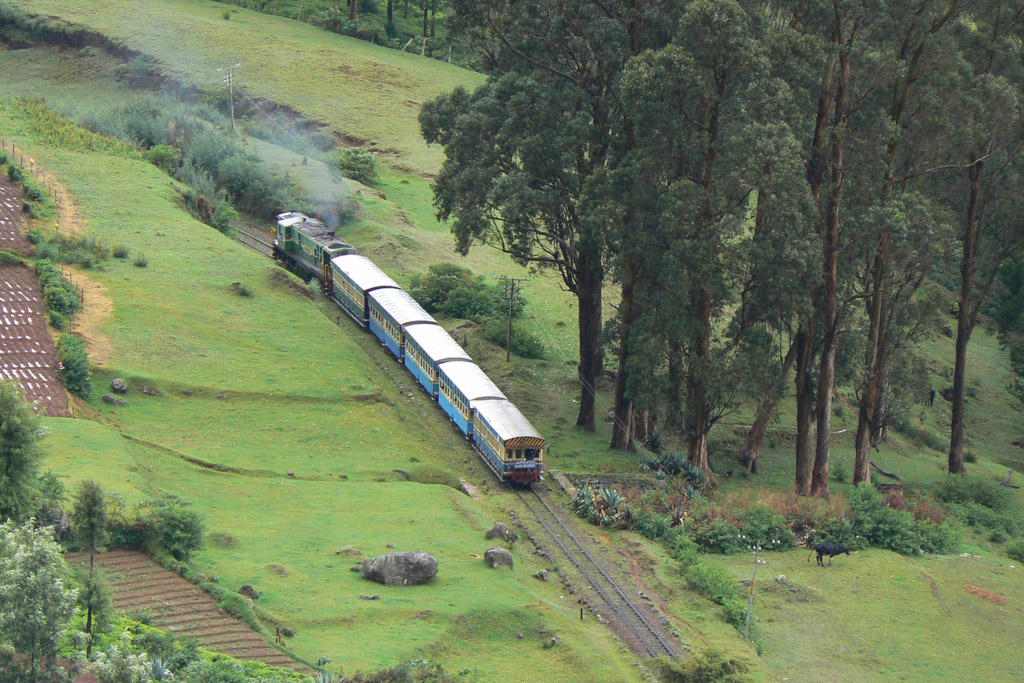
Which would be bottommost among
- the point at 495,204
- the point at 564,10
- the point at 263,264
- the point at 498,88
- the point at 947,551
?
the point at 947,551

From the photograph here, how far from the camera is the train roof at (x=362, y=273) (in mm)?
60544

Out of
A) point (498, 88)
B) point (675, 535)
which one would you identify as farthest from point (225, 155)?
point (675, 535)

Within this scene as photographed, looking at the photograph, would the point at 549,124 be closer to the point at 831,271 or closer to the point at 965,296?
the point at 831,271

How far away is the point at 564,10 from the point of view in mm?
49938

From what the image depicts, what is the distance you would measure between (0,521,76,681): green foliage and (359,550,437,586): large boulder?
430 inches

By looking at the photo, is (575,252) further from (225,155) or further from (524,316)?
(225,155)

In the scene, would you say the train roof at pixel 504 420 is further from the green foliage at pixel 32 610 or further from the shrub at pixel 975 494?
the green foliage at pixel 32 610

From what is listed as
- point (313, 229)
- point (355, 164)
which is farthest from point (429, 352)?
point (355, 164)

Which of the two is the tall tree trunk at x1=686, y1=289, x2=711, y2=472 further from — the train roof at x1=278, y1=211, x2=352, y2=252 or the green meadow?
the train roof at x1=278, y1=211, x2=352, y2=252

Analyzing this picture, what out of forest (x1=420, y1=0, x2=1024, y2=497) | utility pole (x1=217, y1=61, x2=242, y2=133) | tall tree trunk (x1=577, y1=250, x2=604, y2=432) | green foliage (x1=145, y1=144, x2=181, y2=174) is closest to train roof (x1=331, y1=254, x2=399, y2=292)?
forest (x1=420, y1=0, x2=1024, y2=497)

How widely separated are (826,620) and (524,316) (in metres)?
33.5

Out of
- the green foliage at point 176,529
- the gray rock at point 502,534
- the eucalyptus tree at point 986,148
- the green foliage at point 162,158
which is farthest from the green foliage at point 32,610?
the green foliage at point 162,158

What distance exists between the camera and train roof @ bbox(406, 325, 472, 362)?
2079 inches

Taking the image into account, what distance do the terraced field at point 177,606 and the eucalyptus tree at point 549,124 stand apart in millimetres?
22241
